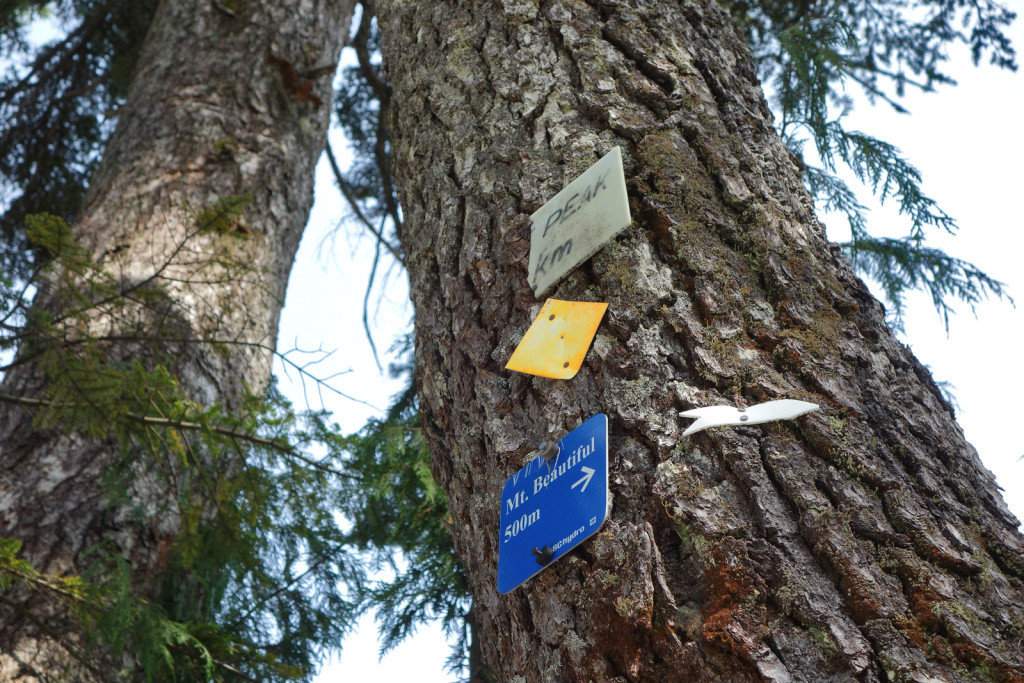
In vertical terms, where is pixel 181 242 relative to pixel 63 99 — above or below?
below

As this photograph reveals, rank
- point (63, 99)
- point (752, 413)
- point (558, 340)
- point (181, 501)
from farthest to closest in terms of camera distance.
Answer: point (63, 99) → point (181, 501) → point (558, 340) → point (752, 413)

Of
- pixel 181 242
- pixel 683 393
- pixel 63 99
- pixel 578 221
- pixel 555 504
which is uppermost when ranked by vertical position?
pixel 63 99

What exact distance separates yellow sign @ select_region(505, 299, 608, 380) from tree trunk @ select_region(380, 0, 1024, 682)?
0.02 m

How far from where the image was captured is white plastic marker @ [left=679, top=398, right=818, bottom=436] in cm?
90

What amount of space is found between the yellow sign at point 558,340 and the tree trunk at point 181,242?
171cm

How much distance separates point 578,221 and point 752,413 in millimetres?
391

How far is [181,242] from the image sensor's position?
2.97 metres

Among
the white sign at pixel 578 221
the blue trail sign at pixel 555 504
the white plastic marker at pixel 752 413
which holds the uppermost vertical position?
the white sign at pixel 578 221

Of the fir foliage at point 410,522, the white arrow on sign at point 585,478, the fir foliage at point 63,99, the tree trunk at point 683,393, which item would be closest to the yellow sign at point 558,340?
the tree trunk at point 683,393

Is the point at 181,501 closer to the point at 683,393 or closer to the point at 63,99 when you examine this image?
the point at 683,393

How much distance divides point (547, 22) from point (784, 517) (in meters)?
1.03

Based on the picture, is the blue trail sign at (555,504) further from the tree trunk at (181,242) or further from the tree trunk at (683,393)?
the tree trunk at (181,242)

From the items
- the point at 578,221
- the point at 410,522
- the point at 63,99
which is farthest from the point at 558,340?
the point at 63,99

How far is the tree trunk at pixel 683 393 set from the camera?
787 mm
